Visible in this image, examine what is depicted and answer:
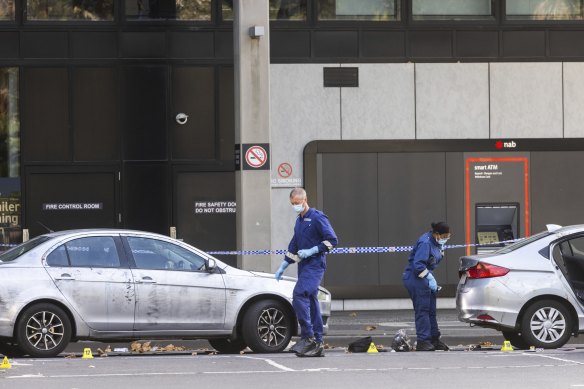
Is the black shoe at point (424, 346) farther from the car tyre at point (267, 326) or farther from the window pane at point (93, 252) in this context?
the window pane at point (93, 252)

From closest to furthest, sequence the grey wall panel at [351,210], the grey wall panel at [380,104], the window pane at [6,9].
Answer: the window pane at [6,9]
the grey wall panel at [351,210]
the grey wall panel at [380,104]

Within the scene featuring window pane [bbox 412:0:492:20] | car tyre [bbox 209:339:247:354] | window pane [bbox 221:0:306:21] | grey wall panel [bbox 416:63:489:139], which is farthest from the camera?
window pane [bbox 412:0:492:20]

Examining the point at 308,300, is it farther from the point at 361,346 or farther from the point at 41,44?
the point at 41,44

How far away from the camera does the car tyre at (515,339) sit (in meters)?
16.5

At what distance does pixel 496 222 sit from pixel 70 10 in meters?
8.06

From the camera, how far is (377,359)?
48.1 feet

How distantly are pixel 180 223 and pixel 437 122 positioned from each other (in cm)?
473

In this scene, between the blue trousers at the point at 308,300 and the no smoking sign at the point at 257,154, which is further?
the no smoking sign at the point at 257,154

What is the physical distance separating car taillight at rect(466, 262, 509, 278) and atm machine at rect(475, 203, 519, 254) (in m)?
7.25

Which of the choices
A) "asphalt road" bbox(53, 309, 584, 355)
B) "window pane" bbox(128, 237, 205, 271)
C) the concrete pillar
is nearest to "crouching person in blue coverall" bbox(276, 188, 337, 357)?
"window pane" bbox(128, 237, 205, 271)

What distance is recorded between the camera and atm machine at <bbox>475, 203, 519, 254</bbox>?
77.0 ft

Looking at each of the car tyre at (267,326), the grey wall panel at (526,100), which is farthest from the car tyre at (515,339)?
the grey wall panel at (526,100)

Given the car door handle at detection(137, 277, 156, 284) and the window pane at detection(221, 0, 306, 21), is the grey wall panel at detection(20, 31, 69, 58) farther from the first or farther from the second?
the car door handle at detection(137, 277, 156, 284)

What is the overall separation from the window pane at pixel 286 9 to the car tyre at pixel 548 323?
28.4 feet
